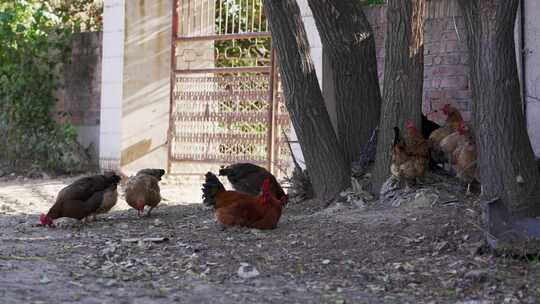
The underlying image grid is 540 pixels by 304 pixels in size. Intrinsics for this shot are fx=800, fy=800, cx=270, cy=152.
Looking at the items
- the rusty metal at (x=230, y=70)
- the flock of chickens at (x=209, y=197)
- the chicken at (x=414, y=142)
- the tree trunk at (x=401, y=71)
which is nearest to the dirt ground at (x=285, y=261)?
the flock of chickens at (x=209, y=197)

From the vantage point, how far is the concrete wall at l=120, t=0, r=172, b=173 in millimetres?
12289

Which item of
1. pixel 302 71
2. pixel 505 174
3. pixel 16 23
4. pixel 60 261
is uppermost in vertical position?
pixel 16 23

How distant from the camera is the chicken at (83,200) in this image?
797 cm

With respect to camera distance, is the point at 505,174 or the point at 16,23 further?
the point at 16,23

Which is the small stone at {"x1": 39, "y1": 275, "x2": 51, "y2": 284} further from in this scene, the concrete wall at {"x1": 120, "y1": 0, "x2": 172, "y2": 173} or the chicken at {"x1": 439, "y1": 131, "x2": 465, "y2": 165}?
the concrete wall at {"x1": 120, "y1": 0, "x2": 172, "y2": 173}

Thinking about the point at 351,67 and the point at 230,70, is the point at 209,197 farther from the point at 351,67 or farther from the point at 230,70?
the point at 230,70

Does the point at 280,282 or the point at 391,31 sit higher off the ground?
the point at 391,31

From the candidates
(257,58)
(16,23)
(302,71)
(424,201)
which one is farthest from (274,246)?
(16,23)

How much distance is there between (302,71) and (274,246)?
7.06 ft

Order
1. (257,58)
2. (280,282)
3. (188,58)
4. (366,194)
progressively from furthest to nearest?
(188,58) < (257,58) < (366,194) < (280,282)

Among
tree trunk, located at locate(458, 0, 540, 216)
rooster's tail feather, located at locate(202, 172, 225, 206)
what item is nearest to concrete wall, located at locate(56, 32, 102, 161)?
rooster's tail feather, located at locate(202, 172, 225, 206)

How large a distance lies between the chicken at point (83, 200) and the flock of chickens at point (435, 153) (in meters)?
2.94

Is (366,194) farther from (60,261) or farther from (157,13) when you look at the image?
(157,13)

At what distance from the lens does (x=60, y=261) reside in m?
6.09
